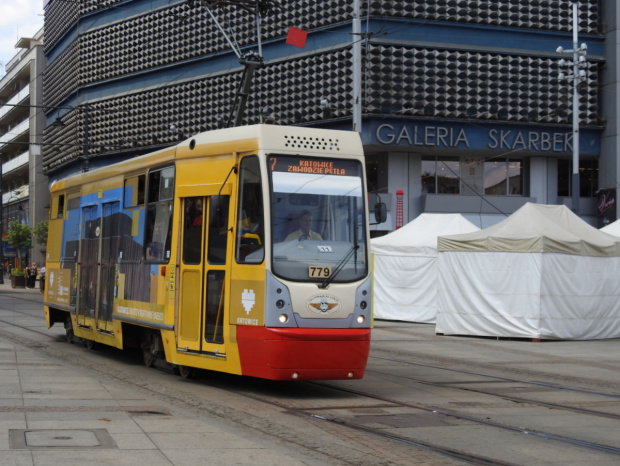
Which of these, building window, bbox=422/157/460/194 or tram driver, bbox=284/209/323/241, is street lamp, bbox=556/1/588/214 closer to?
building window, bbox=422/157/460/194

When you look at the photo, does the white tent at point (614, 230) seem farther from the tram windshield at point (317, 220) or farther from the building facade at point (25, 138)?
the building facade at point (25, 138)

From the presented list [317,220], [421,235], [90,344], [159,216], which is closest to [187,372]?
[159,216]

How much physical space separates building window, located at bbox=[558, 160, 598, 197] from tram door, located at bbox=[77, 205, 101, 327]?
28.7m

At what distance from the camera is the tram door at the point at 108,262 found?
52.8 ft

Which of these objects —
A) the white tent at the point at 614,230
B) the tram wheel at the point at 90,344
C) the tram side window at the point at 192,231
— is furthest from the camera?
the white tent at the point at 614,230

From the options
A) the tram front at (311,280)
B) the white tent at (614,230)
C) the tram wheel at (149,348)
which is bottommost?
the tram wheel at (149,348)

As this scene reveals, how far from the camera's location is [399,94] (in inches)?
1499

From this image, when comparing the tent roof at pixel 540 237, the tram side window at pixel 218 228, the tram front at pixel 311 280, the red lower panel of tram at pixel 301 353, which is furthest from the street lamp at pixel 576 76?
the red lower panel of tram at pixel 301 353

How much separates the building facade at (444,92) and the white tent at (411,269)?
25.6 feet

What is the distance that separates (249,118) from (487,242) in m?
21.3

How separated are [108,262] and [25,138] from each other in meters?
65.6

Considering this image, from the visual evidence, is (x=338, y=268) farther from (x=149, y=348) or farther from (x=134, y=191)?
(x=134, y=191)

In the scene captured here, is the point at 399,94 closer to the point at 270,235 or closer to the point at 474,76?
the point at 474,76

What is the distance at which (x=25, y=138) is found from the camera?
7850 centimetres
